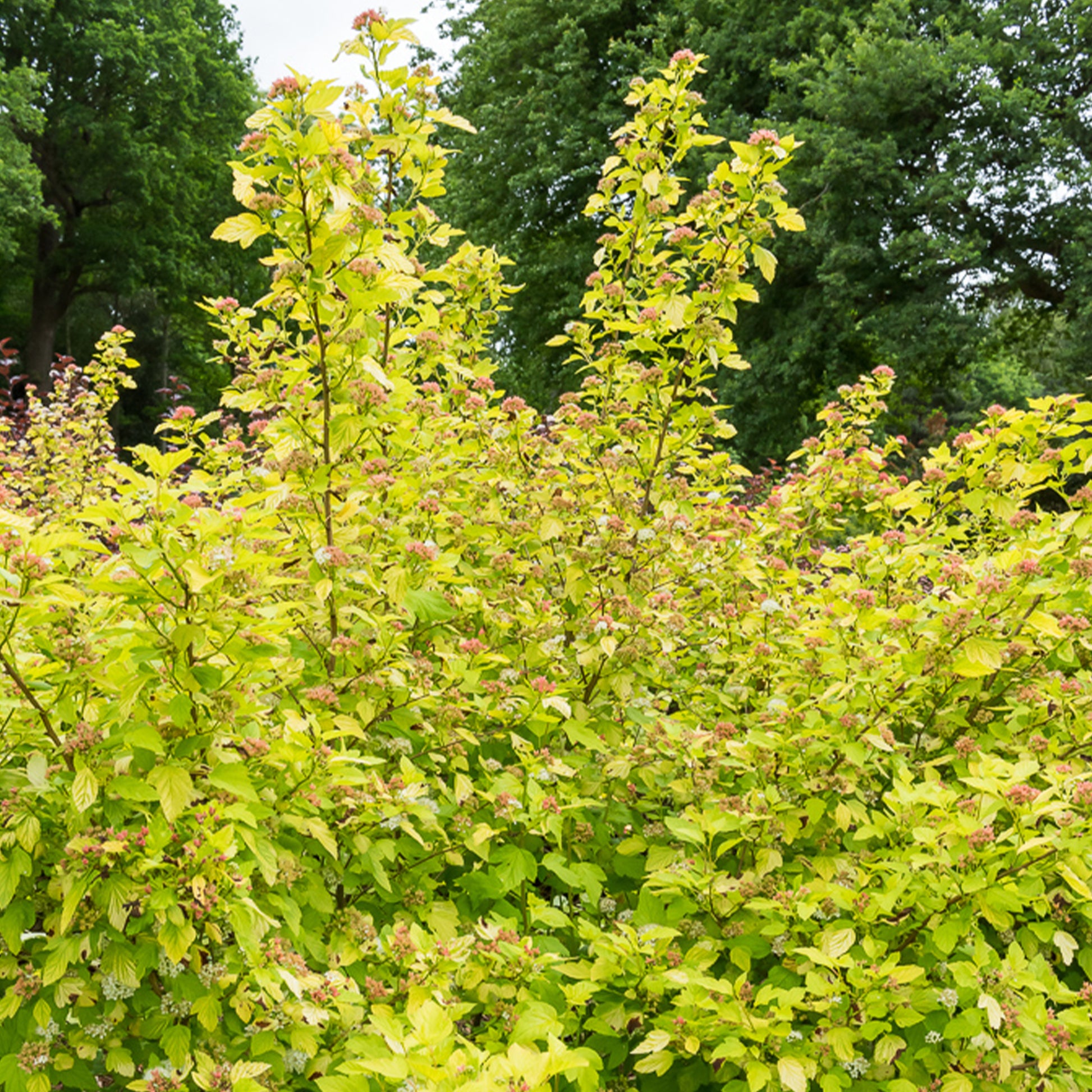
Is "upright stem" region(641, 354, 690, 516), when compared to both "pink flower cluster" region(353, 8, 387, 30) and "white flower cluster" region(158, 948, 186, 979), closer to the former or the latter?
"pink flower cluster" region(353, 8, 387, 30)

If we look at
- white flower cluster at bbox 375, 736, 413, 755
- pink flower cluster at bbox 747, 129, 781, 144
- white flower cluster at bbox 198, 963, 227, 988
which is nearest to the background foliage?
pink flower cluster at bbox 747, 129, 781, 144

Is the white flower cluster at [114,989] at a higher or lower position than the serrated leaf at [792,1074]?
lower

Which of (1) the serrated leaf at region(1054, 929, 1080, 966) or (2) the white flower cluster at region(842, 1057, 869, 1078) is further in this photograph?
(1) the serrated leaf at region(1054, 929, 1080, 966)

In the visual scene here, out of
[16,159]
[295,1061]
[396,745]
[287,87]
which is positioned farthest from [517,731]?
[16,159]

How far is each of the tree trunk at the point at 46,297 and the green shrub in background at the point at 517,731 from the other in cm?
2385

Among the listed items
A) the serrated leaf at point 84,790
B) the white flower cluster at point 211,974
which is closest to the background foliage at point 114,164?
the serrated leaf at point 84,790

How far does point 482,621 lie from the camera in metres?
2.91

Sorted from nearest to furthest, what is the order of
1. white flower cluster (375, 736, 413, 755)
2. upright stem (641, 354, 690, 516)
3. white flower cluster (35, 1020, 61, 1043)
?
white flower cluster (35, 1020, 61, 1043) < white flower cluster (375, 736, 413, 755) < upright stem (641, 354, 690, 516)

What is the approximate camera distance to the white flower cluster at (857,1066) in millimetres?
1979

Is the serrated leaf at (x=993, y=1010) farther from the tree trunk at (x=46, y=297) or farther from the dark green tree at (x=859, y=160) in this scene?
the tree trunk at (x=46, y=297)

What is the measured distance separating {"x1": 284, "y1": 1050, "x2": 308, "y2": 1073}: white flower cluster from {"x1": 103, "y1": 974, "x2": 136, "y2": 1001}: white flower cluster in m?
0.33

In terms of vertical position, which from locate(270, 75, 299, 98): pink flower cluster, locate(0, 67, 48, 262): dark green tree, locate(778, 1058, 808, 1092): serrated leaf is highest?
locate(0, 67, 48, 262): dark green tree

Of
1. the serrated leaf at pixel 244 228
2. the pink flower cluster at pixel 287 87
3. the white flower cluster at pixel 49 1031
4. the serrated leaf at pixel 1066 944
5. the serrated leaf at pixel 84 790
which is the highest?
the pink flower cluster at pixel 287 87

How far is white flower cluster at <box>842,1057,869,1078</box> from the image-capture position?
6.49ft
